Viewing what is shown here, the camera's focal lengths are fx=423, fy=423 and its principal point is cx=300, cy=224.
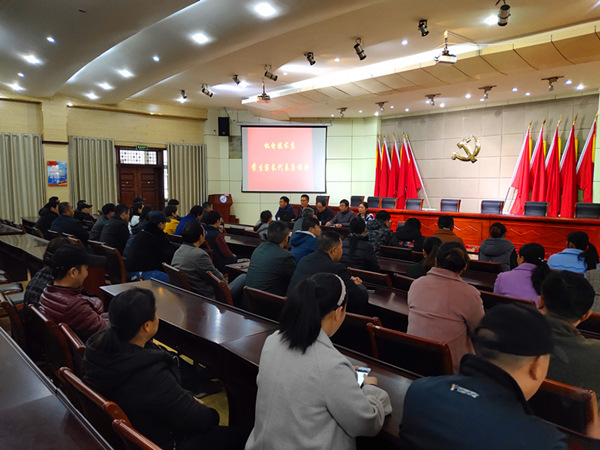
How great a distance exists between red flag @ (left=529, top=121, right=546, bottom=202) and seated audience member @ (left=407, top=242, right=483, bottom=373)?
25.1 ft

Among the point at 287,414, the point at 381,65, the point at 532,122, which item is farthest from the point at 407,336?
the point at 532,122

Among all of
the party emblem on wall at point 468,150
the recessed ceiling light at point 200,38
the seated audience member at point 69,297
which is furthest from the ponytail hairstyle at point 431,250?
the party emblem on wall at point 468,150

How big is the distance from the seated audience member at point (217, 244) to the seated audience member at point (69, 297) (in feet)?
7.62

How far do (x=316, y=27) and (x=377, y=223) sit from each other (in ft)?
8.92

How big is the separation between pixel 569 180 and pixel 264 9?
7007 millimetres

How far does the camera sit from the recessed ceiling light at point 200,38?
17.5 ft

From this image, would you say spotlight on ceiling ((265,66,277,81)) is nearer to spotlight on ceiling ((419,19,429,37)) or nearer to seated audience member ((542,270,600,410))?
spotlight on ceiling ((419,19,429,37))

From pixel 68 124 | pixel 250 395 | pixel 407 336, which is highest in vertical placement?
pixel 68 124

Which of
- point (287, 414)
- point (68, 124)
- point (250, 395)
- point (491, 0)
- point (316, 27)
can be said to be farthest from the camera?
point (68, 124)

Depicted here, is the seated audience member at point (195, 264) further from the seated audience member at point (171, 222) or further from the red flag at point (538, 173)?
the red flag at point (538, 173)

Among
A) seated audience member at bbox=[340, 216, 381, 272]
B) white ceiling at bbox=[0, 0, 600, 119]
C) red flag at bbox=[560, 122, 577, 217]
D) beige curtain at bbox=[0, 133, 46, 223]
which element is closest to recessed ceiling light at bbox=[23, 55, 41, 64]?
white ceiling at bbox=[0, 0, 600, 119]

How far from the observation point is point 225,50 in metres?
5.84

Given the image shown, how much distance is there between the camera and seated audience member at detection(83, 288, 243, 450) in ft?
4.83

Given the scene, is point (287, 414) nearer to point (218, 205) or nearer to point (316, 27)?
point (316, 27)
